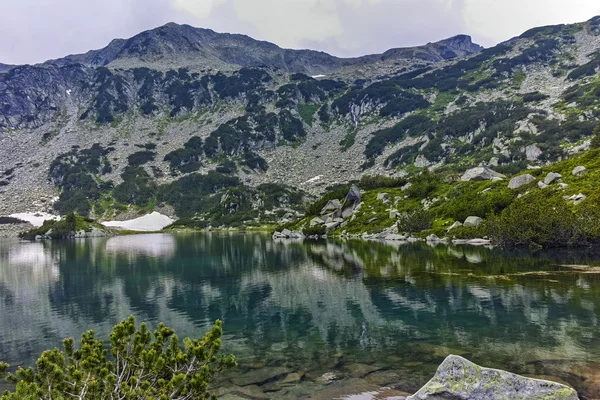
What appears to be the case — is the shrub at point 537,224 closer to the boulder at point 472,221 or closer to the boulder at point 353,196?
the boulder at point 472,221

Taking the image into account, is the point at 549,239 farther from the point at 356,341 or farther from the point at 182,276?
the point at 182,276

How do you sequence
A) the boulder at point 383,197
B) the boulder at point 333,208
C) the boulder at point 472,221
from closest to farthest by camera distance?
the boulder at point 472,221
the boulder at point 383,197
the boulder at point 333,208

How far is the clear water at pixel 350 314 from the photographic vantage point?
48.0 ft

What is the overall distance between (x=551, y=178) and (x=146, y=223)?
162947 mm

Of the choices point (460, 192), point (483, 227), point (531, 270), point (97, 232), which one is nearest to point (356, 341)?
point (531, 270)

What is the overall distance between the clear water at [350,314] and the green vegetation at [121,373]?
468cm

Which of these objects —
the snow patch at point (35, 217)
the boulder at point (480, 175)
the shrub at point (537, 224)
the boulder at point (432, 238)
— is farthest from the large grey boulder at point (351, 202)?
the snow patch at point (35, 217)

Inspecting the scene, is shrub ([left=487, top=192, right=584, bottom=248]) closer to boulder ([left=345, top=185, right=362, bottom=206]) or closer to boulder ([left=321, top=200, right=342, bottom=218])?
boulder ([left=345, top=185, right=362, bottom=206])

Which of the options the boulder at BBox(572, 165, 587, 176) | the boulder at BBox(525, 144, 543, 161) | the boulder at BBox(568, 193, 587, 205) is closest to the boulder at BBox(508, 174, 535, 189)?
the boulder at BBox(572, 165, 587, 176)

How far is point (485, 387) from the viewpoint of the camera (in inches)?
388

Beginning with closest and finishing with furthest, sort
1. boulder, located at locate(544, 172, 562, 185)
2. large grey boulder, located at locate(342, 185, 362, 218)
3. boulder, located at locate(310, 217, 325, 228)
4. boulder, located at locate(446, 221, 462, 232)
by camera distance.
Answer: boulder, located at locate(544, 172, 562, 185)
boulder, located at locate(446, 221, 462, 232)
large grey boulder, located at locate(342, 185, 362, 218)
boulder, located at locate(310, 217, 325, 228)

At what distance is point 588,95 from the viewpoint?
141250mm

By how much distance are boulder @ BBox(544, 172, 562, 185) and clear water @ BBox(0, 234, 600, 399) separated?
21.2 metres

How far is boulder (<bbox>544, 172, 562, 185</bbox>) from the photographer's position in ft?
197
